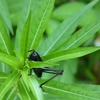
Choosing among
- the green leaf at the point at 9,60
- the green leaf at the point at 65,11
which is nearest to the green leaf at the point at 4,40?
the green leaf at the point at 9,60

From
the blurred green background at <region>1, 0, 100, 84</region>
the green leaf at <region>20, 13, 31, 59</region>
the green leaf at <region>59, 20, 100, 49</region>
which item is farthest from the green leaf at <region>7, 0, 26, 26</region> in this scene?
the green leaf at <region>20, 13, 31, 59</region>

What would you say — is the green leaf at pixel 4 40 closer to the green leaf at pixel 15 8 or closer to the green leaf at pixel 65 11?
the green leaf at pixel 15 8

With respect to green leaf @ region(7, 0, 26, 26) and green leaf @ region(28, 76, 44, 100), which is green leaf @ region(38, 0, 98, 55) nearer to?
green leaf @ region(28, 76, 44, 100)

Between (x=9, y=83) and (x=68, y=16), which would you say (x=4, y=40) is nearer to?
(x=9, y=83)

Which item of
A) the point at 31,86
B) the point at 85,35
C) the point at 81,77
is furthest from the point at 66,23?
the point at 81,77

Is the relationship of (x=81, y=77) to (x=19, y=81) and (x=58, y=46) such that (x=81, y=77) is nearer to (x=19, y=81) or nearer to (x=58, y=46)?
(x=58, y=46)

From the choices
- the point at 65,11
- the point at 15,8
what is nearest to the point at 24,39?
the point at 15,8

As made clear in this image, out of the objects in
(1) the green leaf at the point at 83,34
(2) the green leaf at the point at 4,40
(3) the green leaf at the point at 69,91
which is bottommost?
(3) the green leaf at the point at 69,91
